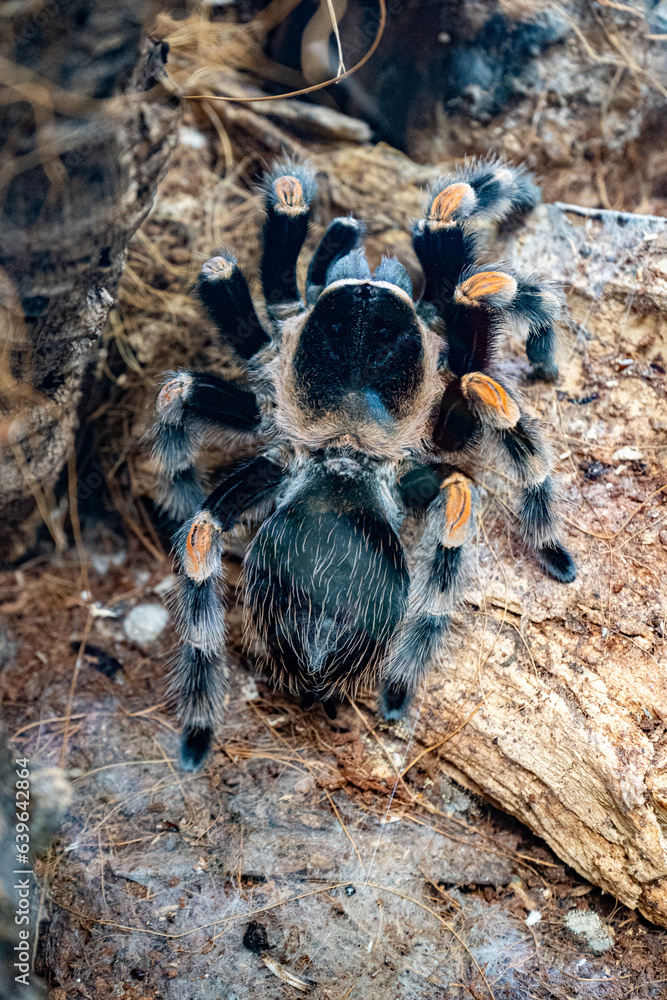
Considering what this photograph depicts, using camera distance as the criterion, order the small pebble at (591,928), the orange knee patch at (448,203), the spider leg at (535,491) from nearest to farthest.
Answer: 1. the small pebble at (591,928)
2. the spider leg at (535,491)
3. the orange knee patch at (448,203)

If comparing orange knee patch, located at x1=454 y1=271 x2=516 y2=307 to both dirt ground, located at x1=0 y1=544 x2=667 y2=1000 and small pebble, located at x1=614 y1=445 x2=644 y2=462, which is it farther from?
dirt ground, located at x1=0 y1=544 x2=667 y2=1000

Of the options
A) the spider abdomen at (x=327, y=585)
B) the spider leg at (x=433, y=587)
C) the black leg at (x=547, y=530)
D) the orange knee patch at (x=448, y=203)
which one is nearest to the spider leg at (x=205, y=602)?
the spider abdomen at (x=327, y=585)

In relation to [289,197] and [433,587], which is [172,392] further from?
[433,587]

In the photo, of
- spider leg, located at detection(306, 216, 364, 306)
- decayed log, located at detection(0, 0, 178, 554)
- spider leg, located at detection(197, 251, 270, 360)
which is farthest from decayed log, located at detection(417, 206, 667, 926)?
decayed log, located at detection(0, 0, 178, 554)

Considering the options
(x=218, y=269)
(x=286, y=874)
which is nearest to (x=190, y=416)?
(x=218, y=269)

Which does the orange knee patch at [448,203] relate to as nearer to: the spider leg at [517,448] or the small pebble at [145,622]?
the spider leg at [517,448]

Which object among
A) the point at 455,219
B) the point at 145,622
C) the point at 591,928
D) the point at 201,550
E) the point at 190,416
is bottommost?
the point at 145,622

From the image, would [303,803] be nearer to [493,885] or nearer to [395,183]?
[493,885]
